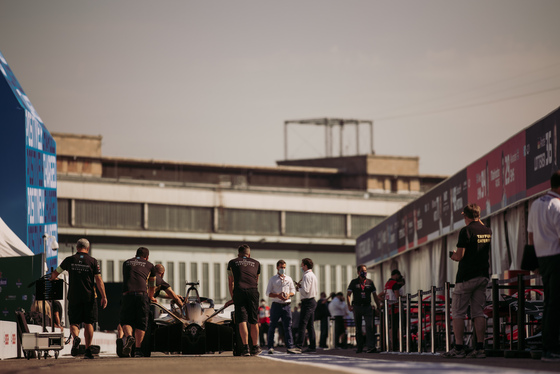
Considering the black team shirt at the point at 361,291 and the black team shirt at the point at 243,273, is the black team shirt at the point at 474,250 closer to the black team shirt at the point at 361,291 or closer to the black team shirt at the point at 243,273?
the black team shirt at the point at 243,273

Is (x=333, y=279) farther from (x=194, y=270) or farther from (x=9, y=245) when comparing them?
(x=9, y=245)

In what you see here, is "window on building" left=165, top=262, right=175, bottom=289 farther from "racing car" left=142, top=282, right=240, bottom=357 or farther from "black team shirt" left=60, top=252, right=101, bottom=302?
"black team shirt" left=60, top=252, right=101, bottom=302

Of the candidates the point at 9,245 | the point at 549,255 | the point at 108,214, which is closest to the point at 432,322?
the point at 549,255

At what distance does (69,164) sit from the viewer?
77062 mm

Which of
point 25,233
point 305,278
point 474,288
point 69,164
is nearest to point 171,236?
point 69,164

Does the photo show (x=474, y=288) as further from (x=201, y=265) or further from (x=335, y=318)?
(x=201, y=265)

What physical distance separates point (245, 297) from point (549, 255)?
6.74m

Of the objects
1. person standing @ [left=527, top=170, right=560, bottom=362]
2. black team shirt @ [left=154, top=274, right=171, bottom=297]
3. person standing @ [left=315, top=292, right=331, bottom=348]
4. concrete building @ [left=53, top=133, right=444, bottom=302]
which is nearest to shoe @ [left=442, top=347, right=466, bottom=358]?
person standing @ [left=527, top=170, right=560, bottom=362]

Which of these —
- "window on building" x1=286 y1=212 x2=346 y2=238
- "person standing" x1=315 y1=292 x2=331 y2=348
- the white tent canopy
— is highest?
"window on building" x1=286 y1=212 x2=346 y2=238

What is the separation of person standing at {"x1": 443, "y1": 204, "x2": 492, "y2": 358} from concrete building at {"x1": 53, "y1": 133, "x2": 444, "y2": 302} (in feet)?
190

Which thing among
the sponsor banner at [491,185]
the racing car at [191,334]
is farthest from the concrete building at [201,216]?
the racing car at [191,334]

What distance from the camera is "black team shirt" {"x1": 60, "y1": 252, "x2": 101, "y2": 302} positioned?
16.7m

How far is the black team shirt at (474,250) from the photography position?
13703 mm

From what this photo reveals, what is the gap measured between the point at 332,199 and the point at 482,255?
6546cm
